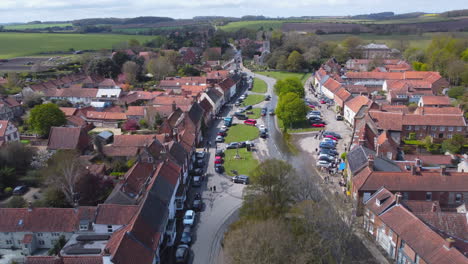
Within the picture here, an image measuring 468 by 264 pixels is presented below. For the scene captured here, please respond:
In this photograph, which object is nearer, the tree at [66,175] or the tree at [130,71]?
the tree at [66,175]

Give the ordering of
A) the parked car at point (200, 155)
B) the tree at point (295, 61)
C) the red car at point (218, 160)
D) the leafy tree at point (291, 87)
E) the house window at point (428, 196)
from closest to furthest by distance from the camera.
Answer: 1. the house window at point (428, 196)
2. the red car at point (218, 160)
3. the parked car at point (200, 155)
4. the leafy tree at point (291, 87)
5. the tree at point (295, 61)

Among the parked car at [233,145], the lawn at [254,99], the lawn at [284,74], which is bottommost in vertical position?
the parked car at [233,145]

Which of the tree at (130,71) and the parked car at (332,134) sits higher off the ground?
the tree at (130,71)

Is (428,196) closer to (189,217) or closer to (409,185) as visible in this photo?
(409,185)

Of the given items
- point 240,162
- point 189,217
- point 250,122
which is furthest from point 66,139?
point 250,122

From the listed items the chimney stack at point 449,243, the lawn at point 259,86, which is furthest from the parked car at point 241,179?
the lawn at point 259,86

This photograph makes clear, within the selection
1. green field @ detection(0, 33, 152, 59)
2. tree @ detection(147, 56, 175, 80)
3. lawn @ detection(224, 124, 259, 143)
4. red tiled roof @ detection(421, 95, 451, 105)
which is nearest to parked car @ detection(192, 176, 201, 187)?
lawn @ detection(224, 124, 259, 143)

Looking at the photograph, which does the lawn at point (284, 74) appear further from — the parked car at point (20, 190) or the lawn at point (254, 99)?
the parked car at point (20, 190)

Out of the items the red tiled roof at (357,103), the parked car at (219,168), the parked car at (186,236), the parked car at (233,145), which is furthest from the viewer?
the red tiled roof at (357,103)
